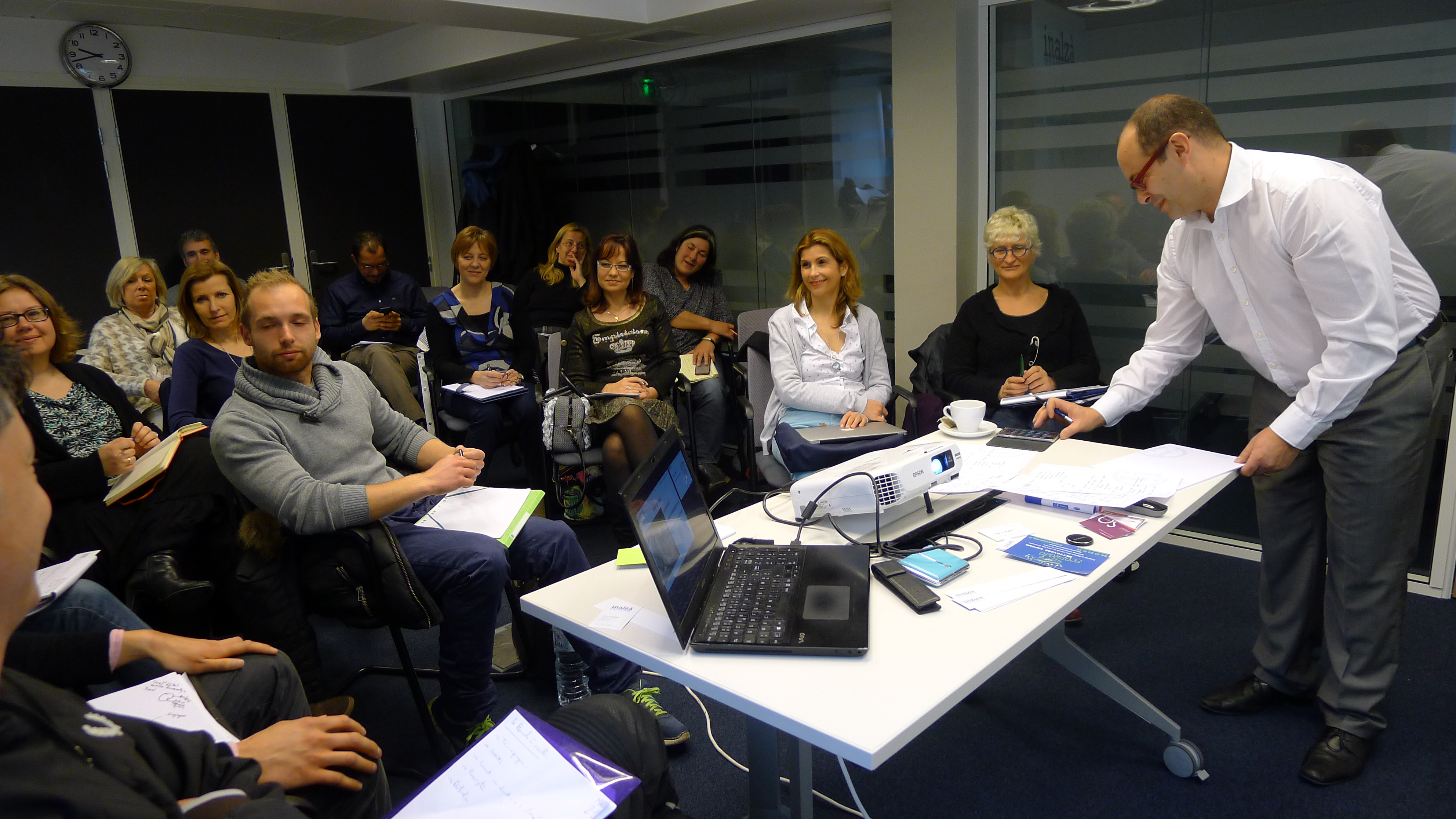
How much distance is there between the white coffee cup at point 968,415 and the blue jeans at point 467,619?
1.13 metres

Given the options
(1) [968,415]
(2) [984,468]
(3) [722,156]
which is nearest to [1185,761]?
(2) [984,468]

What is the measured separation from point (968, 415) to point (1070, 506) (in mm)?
572

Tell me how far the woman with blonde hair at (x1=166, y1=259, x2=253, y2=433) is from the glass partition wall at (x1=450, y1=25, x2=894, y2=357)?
9.00ft

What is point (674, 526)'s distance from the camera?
1522mm

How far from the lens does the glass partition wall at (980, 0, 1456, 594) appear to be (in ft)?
9.51

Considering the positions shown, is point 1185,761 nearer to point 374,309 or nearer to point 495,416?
point 495,416

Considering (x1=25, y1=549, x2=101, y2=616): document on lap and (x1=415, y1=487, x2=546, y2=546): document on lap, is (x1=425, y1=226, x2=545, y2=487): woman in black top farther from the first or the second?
(x1=25, y1=549, x2=101, y2=616): document on lap

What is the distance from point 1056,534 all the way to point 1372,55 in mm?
2354

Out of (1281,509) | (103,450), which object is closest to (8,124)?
(103,450)

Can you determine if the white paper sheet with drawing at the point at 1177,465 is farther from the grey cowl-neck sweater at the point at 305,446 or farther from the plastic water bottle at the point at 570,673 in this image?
the grey cowl-neck sweater at the point at 305,446

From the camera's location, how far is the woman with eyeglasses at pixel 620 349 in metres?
3.85

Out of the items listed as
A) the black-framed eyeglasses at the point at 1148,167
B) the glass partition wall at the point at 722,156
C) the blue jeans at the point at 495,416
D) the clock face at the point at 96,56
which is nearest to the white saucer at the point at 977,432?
the black-framed eyeglasses at the point at 1148,167

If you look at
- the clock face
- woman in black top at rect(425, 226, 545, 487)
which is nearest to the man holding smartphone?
woman in black top at rect(425, 226, 545, 487)

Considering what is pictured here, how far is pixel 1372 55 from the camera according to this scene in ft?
9.64
